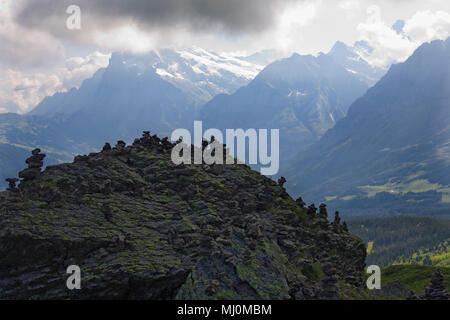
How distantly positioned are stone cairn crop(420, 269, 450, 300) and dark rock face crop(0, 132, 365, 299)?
12203 mm

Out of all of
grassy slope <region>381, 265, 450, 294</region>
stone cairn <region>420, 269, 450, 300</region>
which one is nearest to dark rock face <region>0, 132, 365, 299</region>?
stone cairn <region>420, 269, 450, 300</region>

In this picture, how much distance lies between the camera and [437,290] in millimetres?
57531

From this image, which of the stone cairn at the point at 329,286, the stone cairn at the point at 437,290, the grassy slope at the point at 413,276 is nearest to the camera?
the stone cairn at the point at 329,286

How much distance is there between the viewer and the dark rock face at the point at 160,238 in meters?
50.5

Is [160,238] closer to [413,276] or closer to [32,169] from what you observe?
[32,169]

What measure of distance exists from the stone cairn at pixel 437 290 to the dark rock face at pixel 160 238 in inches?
480

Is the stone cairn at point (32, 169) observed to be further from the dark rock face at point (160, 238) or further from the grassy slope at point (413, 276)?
the grassy slope at point (413, 276)

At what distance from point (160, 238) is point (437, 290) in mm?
41687

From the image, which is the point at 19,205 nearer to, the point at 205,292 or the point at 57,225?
the point at 57,225

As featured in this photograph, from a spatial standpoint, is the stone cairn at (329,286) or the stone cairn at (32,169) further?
the stone cairn at (32,169)

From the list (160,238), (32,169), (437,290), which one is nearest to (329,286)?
(437,290)

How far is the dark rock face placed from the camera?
1988 inches

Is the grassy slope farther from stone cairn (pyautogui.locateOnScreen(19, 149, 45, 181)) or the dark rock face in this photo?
stone cairn (pyautogui.locateOnScreen(19, 149, 45, 181))

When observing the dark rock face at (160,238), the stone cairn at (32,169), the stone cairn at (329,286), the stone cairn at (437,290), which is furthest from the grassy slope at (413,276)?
the stone cairn at (32,169)
